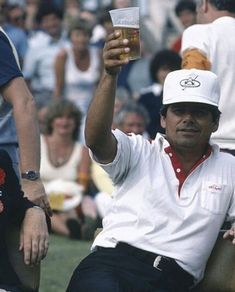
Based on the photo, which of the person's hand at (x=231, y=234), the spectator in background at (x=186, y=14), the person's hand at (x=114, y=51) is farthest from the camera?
the spectator in background at (x=186, y=14)

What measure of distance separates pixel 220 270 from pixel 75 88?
763 centimetres

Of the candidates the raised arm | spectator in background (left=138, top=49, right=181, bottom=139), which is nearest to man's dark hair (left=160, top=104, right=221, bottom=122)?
the raised arm

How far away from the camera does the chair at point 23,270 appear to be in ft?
18.6

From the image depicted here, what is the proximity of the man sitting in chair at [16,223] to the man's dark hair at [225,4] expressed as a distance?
2.11 meters

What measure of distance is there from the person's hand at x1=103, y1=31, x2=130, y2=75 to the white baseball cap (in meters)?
0.55

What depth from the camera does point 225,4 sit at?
733 cm

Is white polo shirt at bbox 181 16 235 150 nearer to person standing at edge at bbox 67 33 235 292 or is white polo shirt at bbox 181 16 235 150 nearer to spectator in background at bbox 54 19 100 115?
person standing at edge at bbox 67 33 235 292

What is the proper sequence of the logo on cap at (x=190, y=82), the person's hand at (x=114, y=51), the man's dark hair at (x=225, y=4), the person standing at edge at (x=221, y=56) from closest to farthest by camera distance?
the person's hand at (x=114, y=51), the logo on cap at (x=190, y=82), the person standing at edge at (x=221, y=56), the man's dark hair at (x=225, y=4)

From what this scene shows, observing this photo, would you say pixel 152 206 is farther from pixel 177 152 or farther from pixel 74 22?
pixel 74 22

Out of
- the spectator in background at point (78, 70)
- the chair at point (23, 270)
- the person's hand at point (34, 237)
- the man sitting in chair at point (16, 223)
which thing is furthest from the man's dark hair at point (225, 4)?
the spectator in background at point (78, 70)

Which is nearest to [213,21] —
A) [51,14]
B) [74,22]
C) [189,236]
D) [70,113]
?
[189,236]

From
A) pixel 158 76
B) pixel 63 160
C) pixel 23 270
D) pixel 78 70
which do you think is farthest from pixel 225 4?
pixel 78 70

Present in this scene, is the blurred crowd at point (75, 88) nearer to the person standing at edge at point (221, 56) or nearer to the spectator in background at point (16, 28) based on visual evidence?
the spectator in background at point (16, 28)

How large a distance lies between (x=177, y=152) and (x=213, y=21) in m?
1.53
